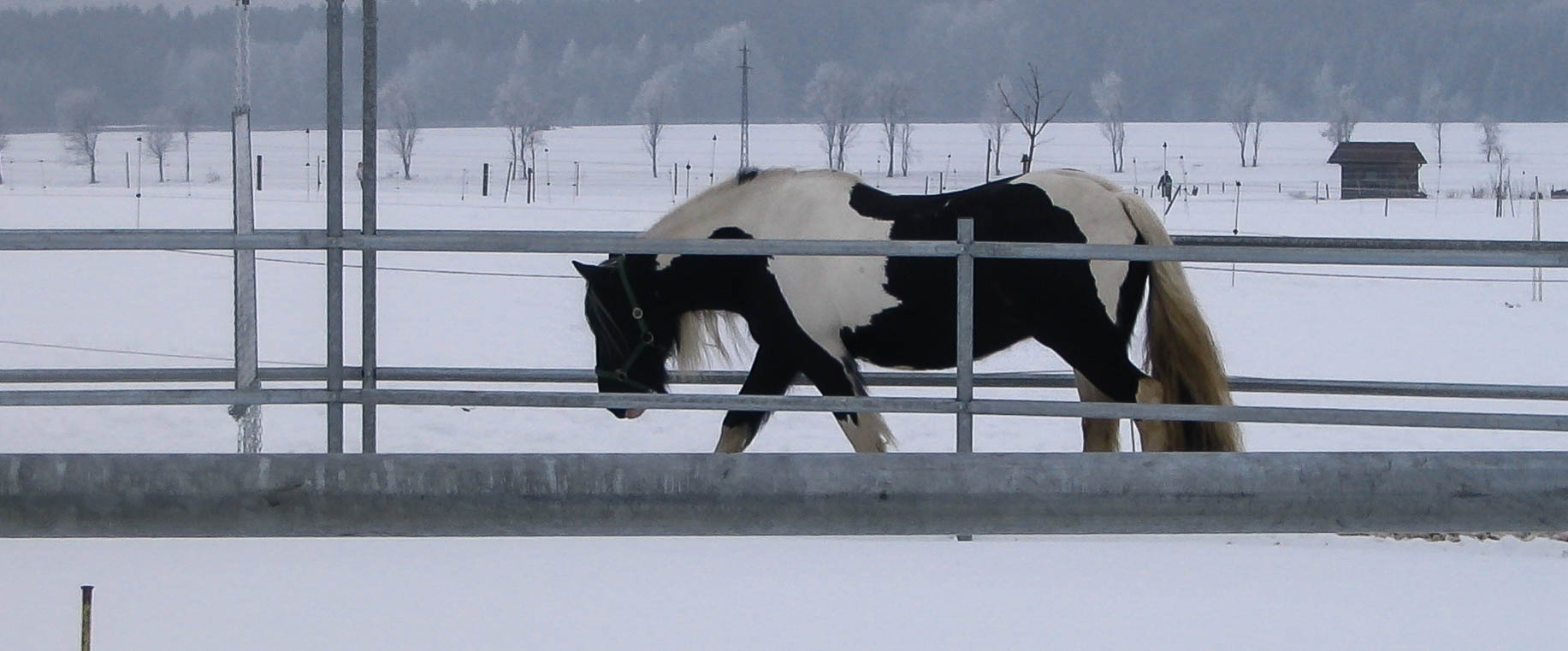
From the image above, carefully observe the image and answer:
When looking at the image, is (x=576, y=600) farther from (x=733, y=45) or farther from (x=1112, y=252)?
(x=733, y=45)

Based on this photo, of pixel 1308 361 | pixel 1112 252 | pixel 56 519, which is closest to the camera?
pixel 56 519

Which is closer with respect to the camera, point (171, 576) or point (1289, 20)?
point (171, 576)

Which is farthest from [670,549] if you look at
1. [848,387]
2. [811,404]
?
[848,387]

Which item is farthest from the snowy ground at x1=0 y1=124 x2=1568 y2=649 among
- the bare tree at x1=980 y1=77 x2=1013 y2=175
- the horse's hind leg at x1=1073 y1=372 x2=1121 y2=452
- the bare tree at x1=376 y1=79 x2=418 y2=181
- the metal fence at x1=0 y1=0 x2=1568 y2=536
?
the bare tree at x1=980 y1=77 x2=1013 y2=175

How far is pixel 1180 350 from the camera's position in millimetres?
5859

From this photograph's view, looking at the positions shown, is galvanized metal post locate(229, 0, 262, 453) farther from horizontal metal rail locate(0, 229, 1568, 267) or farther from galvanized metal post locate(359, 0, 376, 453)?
horizontal metal rail locate(0, 229, 1568, 267)

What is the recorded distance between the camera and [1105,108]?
103375mm

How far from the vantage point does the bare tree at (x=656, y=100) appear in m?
70.7

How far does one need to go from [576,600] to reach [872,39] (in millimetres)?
100492

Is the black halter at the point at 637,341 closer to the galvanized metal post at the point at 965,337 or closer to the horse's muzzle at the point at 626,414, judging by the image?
the horse's muzzle at the point at 626,414

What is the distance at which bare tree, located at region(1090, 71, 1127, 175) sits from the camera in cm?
6919

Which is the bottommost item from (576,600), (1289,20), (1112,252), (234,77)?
(576,600)

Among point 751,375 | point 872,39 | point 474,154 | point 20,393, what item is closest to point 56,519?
point 20,393

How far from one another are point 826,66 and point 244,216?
71.6 metres
